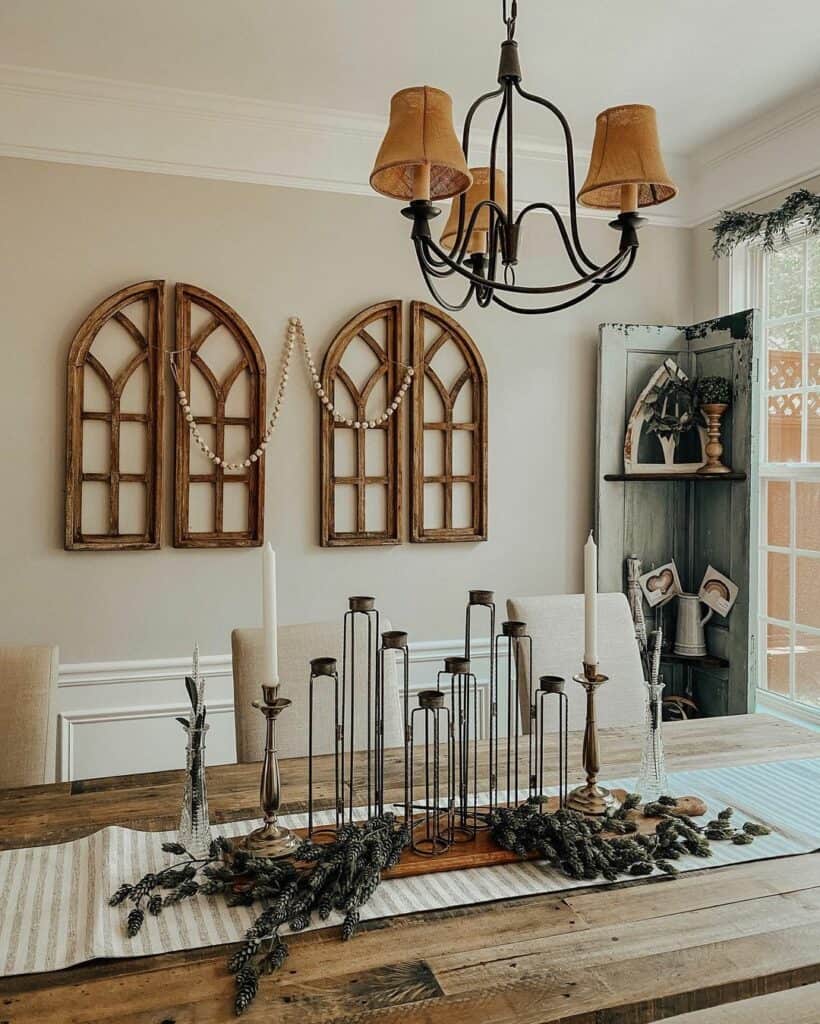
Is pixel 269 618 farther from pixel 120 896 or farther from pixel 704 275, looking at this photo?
pixel 704 275

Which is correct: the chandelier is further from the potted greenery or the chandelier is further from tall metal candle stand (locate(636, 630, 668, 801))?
the potted greenery

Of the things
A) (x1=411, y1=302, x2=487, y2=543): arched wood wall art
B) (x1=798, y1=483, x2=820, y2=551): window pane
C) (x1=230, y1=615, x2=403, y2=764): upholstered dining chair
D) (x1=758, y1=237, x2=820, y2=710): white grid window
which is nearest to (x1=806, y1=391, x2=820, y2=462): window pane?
(x1=758, y1=237, x2=820, y2=710): white grid window

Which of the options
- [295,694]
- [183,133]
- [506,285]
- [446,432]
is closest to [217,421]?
[446,432]

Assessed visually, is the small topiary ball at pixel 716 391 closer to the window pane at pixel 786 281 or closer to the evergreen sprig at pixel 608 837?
the window pane at pixel 786 281

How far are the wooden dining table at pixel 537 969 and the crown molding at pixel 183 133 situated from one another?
2566 millimetres

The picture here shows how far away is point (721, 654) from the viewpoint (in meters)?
3.26

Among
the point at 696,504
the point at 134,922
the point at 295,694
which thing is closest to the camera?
the point at 134,922

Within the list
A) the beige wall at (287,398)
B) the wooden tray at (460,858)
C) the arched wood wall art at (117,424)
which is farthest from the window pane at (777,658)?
the arched wood wall art at (117,424)

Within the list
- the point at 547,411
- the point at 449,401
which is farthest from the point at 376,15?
the point at 547,411

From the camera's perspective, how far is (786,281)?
10.5ft

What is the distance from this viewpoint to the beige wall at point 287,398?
282 cm

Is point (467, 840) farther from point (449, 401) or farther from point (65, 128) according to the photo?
point (65, 128)

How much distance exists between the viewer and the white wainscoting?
113 inches

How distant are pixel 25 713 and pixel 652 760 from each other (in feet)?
4.18
